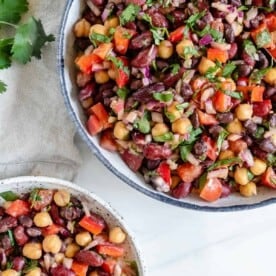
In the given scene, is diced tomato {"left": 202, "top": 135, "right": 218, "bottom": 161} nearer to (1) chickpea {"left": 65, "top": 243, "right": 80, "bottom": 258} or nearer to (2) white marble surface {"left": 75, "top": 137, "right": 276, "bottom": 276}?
(2) white marble surface {"left": 75, "top": 137, "right": 276, "bottom": 276}

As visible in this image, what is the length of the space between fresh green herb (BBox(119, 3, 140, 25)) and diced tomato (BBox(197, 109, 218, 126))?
0.97 feet

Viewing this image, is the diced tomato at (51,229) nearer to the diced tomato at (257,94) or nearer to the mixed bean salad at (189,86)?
the mixed bean salad at (189,86)

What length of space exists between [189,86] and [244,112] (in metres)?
0.15

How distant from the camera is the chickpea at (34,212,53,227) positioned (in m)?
1.98

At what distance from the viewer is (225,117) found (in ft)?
5.83

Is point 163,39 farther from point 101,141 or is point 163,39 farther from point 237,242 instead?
point 237,242

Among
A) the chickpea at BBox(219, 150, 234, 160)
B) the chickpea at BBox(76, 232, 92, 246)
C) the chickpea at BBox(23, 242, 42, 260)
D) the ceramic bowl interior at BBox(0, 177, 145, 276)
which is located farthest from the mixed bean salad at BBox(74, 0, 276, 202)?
the chickpea at BBox(23, 242, 42, 260)

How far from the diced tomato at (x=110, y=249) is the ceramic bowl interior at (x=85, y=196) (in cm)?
2

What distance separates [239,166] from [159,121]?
246 mm

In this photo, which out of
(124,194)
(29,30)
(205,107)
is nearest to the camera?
(205,107)

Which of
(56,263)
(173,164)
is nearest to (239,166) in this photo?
(173,164)

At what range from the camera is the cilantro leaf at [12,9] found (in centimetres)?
198

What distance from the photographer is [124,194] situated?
210 cm

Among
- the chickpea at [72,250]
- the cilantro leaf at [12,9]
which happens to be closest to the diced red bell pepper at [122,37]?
the cilantro leaf at [12,9]
